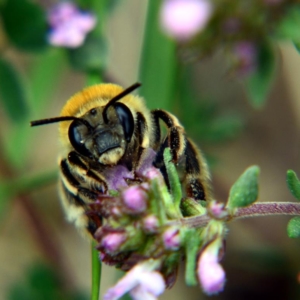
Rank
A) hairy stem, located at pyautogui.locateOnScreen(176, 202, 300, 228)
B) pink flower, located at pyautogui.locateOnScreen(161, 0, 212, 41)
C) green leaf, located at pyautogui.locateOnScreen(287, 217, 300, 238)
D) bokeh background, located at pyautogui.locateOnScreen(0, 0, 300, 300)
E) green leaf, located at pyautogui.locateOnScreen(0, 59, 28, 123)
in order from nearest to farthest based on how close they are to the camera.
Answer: hairy stem, located at pyautogui.locateOnScreen(176, 202, 300, 228)
green leaf, located at pyautogui.locateOnScreen(287, 217, 300, 238)
pink flower, located at pyautogui.locateOnScreen(161, 0, 212, 41)
green leaf, located at pyautogui.locateOnScreen(0, 59, 28, 123)
bokeh background, located at pyautogui.locateOnScreen(0, 0, 300, 300)

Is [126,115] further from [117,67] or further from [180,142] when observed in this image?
[117,67]

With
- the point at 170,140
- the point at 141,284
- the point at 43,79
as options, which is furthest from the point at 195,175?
the point at 43,79

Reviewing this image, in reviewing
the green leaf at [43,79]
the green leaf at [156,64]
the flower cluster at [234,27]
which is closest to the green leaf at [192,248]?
the flower cluster at [234,27]

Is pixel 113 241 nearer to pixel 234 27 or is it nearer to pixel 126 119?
pixel 126 119

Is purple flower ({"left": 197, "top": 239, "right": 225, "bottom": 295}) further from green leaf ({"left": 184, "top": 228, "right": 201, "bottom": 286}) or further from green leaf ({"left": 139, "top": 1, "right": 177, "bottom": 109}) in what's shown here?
green leaf ({"left": 139, "top": 1, "right": 177, "bottom": 109})

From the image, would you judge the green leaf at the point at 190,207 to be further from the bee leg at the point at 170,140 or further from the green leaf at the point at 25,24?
the green leaf at the point at 25,24

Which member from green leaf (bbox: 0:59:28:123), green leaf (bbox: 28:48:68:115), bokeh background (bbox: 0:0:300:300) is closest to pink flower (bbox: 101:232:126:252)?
bokeh background (bbox: 0:0:300:300)
